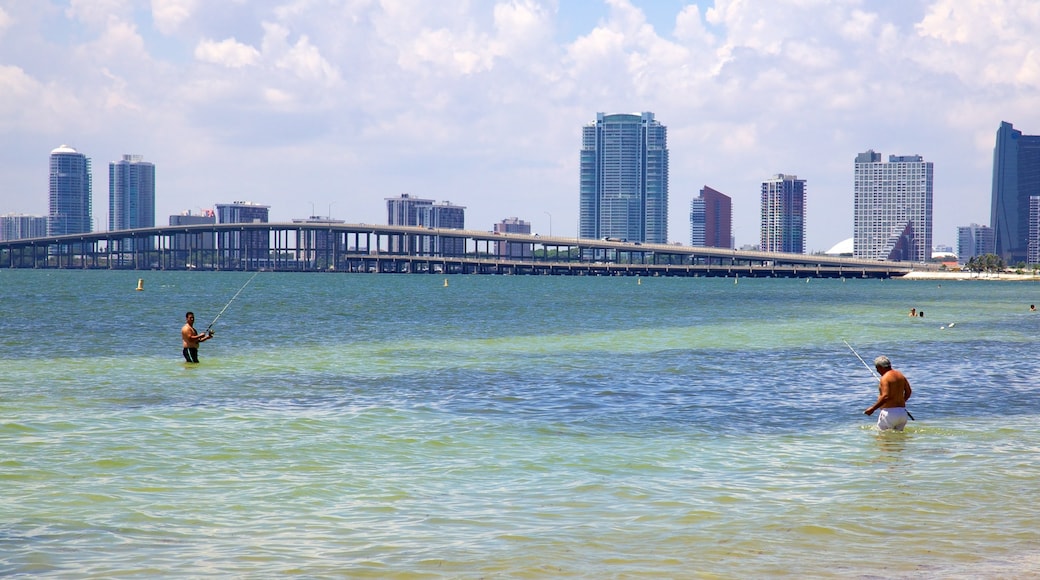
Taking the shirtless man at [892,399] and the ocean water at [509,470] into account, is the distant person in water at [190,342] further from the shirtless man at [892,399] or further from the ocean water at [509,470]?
the shirtless man at [892,399]

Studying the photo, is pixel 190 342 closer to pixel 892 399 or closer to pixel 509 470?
pixel 509 470

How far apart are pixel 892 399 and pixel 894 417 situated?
13.2 inches

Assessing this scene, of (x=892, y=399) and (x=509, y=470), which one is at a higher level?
(x=892, y=399)

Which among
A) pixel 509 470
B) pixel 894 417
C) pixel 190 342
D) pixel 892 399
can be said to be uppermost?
pixel 190 342

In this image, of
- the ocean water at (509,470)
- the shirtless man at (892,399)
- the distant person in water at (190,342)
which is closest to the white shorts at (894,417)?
the shirtless man at (892,399)

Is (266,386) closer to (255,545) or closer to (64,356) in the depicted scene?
(64,356)

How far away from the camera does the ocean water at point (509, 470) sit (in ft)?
33.6

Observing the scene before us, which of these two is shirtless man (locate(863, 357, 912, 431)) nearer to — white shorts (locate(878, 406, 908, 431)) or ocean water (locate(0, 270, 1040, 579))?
white shorts (locate(878, 406, 908, 431))

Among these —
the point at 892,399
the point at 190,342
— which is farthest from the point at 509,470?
the point at 190,342

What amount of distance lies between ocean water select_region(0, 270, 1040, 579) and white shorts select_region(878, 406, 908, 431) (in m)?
0.33

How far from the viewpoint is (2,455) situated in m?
15.1

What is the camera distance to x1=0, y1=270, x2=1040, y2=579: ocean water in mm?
10242

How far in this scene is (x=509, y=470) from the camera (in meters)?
14.5

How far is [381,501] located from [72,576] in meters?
3.93
